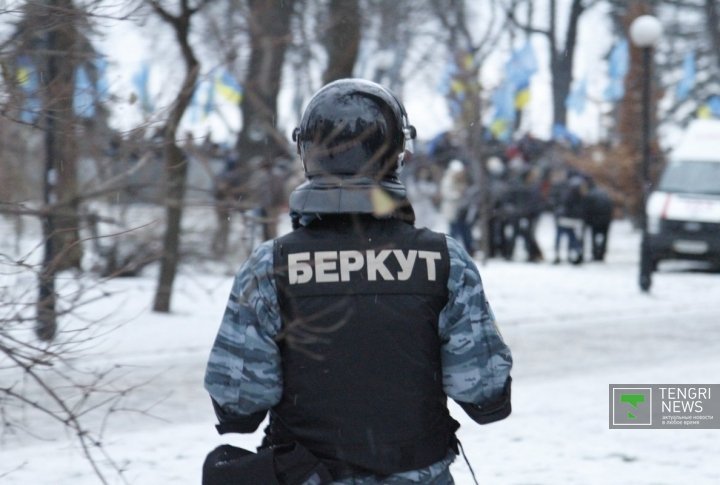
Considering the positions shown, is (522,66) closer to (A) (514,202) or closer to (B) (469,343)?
(A) (514,202)

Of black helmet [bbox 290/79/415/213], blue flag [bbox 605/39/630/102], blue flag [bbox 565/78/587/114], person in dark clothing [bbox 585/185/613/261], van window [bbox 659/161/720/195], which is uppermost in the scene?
black helmet [bbox 290/79/415/213]

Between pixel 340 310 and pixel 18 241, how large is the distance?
17.0 feet

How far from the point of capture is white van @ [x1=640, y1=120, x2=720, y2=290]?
2088 centimetres

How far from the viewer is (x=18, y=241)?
7695 mm

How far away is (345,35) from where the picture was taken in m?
14.7

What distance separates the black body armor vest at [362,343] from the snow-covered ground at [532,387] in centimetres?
149

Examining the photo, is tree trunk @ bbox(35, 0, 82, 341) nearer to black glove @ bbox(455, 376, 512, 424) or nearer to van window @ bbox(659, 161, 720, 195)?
black glove @ bbox(455, 376, 512, 424)

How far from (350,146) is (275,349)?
1.69ft

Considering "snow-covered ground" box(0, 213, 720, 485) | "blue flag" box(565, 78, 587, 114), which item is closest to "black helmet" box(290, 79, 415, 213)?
"snow-covered ground" box(0, 213, 720, 485)

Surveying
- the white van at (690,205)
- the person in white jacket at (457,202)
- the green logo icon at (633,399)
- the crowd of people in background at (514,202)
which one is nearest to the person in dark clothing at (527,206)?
the crowd of people in background at (514,202)

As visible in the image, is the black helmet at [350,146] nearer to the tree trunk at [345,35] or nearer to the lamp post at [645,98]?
the tree trunk at [345,35]

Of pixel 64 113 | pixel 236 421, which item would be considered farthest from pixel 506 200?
pixel 236 421

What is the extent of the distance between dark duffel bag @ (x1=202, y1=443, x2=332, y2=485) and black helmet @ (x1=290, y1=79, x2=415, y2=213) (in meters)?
0.56

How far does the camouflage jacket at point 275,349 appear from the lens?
9.60ft
